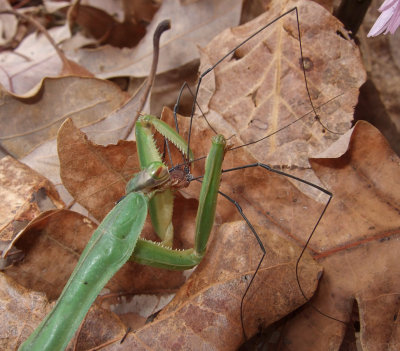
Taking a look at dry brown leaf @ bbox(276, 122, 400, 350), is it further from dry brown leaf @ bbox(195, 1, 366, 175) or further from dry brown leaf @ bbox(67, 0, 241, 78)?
dry brown leaf @ bbox(67, 0, 241, 78)

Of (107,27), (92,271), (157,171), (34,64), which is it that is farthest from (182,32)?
(92,271)

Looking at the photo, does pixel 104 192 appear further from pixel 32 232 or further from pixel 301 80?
pixel 301 80

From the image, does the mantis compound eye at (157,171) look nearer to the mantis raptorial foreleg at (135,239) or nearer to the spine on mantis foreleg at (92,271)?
the mantis raptorial foreleg at (135,239)

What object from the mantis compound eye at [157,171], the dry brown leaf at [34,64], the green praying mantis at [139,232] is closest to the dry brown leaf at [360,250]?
the green praying mantis at [139,232]

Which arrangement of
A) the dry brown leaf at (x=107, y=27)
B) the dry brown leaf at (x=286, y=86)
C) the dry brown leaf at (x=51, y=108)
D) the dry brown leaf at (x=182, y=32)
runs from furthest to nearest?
1. the dry brown leaf at (x=107, y=27)
2. the dry brown leaf at (x=182, y=32)
3. the dry brown leaf at (x=51, y=108)
4. the dry brown leaf at (x=286, y=86)

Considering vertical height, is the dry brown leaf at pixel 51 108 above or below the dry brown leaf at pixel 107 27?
below

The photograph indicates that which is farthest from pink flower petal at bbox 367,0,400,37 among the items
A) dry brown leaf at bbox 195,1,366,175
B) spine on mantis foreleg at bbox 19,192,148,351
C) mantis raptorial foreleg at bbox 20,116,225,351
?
spine on mantis foreleg at bbox 19,192,148,351

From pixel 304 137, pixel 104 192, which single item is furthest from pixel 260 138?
pixel 104 192

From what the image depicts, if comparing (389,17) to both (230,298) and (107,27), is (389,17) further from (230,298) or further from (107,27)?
(107,27)
